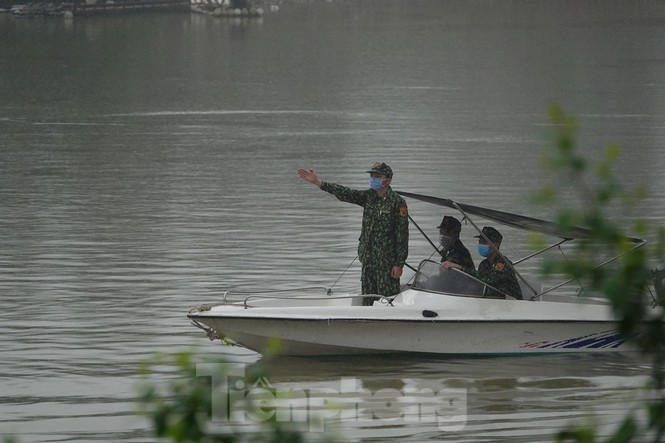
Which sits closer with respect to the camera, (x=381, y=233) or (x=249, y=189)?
(x=381, y=233)

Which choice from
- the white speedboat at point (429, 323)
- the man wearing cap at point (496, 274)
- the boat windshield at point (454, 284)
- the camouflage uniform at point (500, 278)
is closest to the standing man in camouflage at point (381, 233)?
the white speedboat at point (429, 323)

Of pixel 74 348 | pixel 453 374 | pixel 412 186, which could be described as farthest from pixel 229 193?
pixel 453 374

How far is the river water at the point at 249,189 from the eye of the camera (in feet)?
45.2

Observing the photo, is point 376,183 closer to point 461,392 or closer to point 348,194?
point 348,194

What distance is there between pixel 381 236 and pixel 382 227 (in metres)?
0.09

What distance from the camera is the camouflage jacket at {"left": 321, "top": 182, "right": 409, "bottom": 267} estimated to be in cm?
1439

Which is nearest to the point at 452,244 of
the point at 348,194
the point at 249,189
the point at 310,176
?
the point at 348,194

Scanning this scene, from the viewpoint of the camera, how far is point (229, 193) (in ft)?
99.7

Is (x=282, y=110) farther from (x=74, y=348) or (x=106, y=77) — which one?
(x=74, y=348)

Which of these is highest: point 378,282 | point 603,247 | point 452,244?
point 603,247

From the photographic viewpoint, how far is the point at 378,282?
14.5 m

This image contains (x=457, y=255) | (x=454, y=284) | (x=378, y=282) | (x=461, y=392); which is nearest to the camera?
(x=461, y=392)

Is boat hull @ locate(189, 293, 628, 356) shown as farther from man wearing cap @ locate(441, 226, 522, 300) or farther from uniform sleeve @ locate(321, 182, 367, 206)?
uniform sleeve @ locate(321, 182, 367, 206)

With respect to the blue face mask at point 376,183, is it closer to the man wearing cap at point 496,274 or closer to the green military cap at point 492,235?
the man wearing cap at point 496,274
